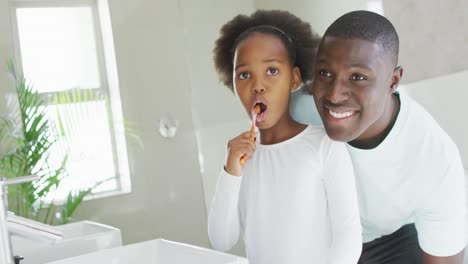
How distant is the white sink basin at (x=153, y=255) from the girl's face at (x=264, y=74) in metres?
0.27

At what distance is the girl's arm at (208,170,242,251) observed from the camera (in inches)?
42.6

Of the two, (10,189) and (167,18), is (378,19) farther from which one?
(10,189)

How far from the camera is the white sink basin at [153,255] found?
107 centimetres

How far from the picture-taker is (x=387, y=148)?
44.8 inches

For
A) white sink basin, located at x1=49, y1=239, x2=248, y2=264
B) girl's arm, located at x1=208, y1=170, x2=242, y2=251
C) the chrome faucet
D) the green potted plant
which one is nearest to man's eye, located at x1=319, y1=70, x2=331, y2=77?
girl's arm, located at x1=208, y1=170, x2=242, y2=251

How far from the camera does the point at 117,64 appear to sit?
4.84 feet

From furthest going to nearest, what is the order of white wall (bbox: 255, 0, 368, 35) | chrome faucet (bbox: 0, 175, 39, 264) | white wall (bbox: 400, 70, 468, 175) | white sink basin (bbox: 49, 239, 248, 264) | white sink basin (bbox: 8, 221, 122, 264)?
white wall (bbox: 255, 0, 368, 35), white wall (bbox: 400, 70, 468, 175), white sink basin (bbox: 8, 221, 122, 264), white sink basin (bbox: 49, 239, 248, 264), chrome faucet (bbox: 0, 175, 39, 264)

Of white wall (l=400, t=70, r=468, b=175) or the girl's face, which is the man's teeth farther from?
white wall (l=400, t=70, r=468, b=175)

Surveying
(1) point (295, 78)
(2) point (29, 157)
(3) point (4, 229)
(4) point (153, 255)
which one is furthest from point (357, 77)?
(2) point (29, 157)

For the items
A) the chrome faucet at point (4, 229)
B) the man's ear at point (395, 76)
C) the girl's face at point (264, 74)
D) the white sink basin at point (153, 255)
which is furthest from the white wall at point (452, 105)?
the chrome faucet at point (4, 229)

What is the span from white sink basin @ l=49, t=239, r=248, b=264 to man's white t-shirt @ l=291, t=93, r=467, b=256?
1.10 ft

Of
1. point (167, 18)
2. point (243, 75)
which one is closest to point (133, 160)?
point (167, 18)

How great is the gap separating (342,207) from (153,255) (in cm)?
38

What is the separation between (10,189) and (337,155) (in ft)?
2.63
